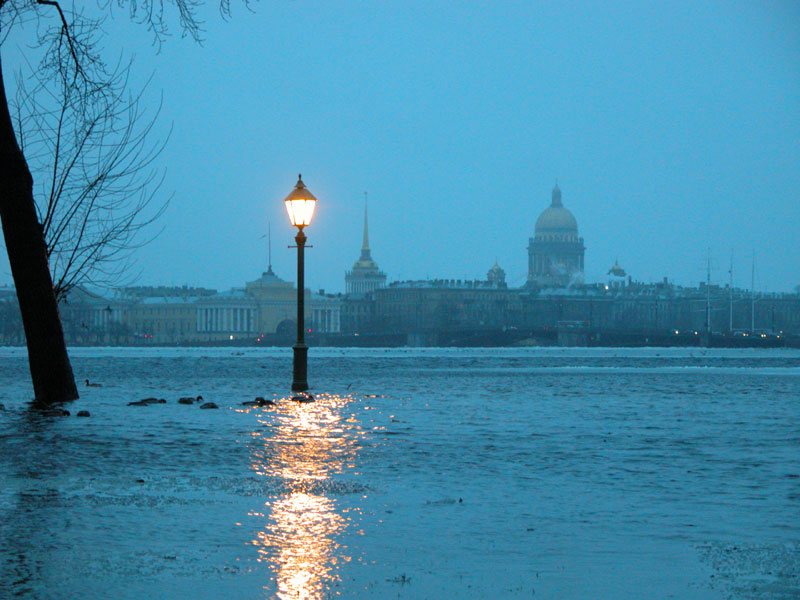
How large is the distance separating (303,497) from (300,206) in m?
10.4

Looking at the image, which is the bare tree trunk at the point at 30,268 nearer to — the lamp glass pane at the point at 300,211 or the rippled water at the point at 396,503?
the rippled water at the point at 396,503

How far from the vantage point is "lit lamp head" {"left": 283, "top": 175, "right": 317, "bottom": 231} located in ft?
55.1

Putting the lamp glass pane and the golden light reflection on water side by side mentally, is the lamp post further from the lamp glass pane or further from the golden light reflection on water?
the golden light reflection on water

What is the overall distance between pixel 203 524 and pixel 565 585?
1886 mm

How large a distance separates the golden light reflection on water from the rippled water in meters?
0.02

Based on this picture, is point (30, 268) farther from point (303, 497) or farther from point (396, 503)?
point (396, 503)

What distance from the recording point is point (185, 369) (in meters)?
Result: 26.7

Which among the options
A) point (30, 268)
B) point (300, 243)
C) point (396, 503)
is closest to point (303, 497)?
point (396, 503)

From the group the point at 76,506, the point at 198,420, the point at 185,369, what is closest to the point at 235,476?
the point at 76,506

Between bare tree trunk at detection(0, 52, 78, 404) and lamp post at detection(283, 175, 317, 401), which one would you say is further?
lamp post at detection(283, 175, 317, 401)

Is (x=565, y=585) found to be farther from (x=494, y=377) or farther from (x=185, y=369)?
(x=185, y=369)

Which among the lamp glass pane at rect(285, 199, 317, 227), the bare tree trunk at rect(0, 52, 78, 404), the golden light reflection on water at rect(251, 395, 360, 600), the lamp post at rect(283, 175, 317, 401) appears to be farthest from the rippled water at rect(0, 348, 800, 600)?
the lamp glass pane at rect(285, 199, 317, 227)

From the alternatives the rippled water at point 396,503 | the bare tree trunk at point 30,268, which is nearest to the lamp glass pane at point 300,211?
the rippled water at point 396,503

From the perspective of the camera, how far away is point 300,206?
1688 centimetres
